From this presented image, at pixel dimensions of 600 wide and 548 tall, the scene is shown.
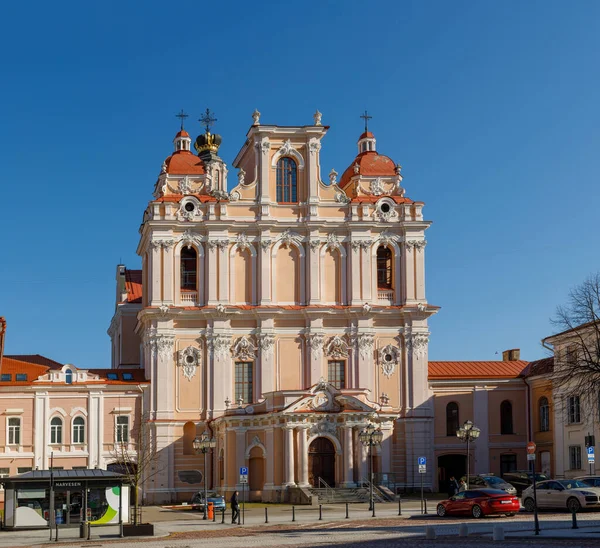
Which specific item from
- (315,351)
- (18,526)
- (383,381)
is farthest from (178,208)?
(18,526)

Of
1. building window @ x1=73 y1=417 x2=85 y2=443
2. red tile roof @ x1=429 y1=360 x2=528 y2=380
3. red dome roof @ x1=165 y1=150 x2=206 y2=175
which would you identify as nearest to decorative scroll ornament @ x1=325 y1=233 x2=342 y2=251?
red dome roof @ x1=165 y1=150 x2=206 y2=175

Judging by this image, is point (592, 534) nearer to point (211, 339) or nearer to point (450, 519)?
point (450, 519)

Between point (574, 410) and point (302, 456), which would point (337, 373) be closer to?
point (302, 456)

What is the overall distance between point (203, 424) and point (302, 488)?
1056cm

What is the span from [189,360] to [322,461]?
41.1ft

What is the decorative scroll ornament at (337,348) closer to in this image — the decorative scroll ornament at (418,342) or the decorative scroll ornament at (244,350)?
the decorative scroll ornament at (418,342)

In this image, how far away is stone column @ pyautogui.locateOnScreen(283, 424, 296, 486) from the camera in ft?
240

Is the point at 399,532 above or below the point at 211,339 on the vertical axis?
below

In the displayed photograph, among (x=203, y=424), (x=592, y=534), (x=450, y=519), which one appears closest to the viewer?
(x=592, y=534)

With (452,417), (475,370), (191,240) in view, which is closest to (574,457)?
(452,417)

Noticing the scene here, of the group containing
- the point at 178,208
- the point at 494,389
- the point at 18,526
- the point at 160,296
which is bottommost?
the point at 18,526

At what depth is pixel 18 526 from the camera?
170ft

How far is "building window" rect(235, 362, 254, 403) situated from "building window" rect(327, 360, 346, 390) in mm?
5580

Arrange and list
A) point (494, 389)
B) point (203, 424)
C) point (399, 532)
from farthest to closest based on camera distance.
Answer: point (494, 389) → point (203, 424) → point (399, 532)
